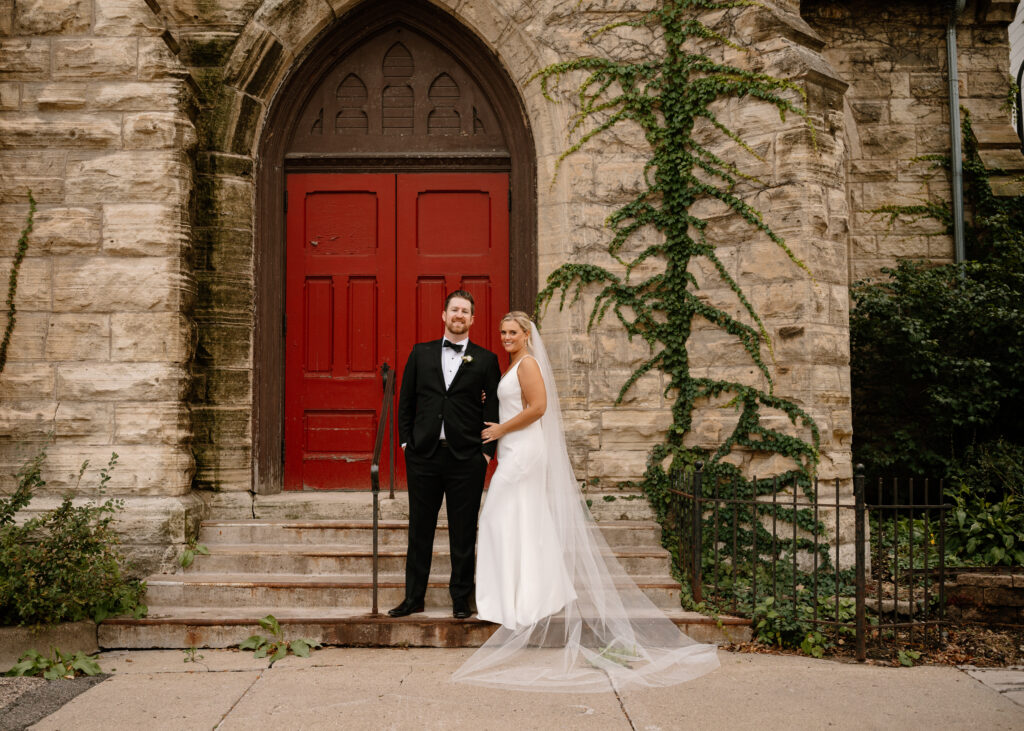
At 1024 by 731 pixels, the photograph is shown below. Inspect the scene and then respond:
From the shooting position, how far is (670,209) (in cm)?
647

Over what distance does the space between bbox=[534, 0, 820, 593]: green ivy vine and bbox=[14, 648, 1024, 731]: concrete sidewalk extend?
81.0 inches

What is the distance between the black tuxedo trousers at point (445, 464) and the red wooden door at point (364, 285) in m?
1.77

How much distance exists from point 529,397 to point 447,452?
616 millimetres

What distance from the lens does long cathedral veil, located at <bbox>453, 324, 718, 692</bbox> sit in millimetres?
4363

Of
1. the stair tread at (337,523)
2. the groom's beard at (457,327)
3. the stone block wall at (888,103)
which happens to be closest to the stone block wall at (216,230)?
the stair tread at (337,523)

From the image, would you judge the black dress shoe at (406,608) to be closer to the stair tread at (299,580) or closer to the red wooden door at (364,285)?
the stair tread at (299,580)

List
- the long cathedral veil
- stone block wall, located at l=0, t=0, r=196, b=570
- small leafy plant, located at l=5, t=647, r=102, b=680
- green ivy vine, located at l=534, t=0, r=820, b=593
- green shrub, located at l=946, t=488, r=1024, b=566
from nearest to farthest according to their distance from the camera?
the long cathedral veil
small leafy plant, located at l=5, t=647, r=102, b=680
stone block wall, located at l=0, t=0, r=196, b=570
green shrub, located at l=946, t=488, r=1024, b=566
green ivy vine, located at l=534, t=0, r=820, b=593

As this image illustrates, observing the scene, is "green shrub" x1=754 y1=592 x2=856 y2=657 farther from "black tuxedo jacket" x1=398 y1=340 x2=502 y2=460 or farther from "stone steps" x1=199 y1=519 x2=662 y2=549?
"black tuxedo jacket" x1=398 y1=340 x2=502 y2=460

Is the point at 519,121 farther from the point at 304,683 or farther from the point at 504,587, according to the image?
the point at 304,683

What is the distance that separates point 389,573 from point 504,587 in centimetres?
111

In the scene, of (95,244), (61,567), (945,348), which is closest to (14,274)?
(95,244)

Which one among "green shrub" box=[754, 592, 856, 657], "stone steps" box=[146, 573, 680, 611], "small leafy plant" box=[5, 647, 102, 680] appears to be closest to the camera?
"small leafy plant" box=[5, 647, 102, 680]

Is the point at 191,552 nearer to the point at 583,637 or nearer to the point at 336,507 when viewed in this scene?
the point at 336,507

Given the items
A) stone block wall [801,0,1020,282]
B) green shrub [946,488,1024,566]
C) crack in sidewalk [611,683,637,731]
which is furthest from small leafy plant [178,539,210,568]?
stone block wall [801,0,1020,282]
